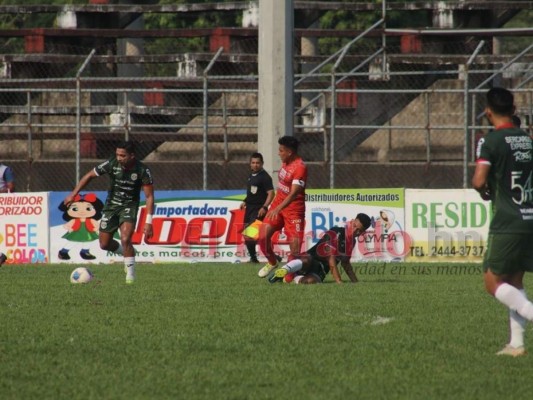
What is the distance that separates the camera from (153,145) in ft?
91.8

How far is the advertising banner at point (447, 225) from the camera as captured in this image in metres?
20.5

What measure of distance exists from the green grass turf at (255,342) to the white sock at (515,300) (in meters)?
0.34

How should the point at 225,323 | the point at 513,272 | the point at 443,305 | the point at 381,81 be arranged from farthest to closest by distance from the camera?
the point at 381,81 → the point at 443,305 → the point at 225,323 → the point at 513,272

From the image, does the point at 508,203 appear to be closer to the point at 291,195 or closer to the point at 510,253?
the point at 510,253

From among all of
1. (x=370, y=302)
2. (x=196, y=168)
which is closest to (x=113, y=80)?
(x=196, y=168)

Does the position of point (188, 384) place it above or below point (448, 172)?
below

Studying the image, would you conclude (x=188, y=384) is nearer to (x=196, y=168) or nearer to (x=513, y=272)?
(x=513, y=272)

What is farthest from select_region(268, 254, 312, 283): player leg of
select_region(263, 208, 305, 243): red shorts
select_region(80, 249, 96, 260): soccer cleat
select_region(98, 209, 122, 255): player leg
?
select_region(80, 249, 96, 260): soccer cleat

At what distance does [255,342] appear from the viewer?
9258 millimetres

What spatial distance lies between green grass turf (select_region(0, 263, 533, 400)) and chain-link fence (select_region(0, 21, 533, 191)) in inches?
373

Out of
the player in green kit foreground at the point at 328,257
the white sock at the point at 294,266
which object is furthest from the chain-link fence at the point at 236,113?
the white sock at the point at 294,266

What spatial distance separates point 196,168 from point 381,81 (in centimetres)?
479

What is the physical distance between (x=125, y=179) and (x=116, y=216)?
1.75 ft

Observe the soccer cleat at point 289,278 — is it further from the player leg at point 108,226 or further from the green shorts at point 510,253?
the green shorts at point 510,253
